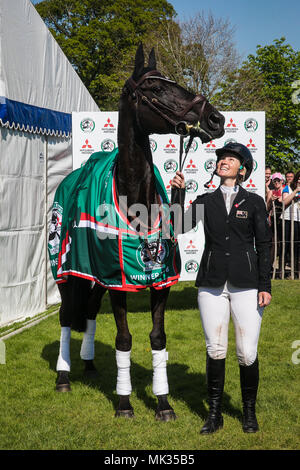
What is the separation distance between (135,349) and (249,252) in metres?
3.11

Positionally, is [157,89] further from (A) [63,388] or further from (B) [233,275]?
(A) [63,388]

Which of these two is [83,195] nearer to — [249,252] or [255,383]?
[249,252]

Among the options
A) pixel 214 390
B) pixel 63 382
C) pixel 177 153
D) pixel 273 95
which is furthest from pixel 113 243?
pixel 273 95

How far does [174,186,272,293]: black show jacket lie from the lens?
3.91 meters

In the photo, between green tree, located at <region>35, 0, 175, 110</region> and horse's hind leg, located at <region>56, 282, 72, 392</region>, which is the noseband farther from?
green tree, located at <region>35, 0, 175, 110</region>

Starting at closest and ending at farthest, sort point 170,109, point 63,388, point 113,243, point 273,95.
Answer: point 170,109, point 113,243, point 63,388, point 273,95

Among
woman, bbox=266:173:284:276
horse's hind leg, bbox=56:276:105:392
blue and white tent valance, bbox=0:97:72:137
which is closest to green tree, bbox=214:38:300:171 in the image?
woman, bbox=266:173:284:276

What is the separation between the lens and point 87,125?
336 inches

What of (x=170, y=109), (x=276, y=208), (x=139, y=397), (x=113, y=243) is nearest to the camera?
(x=170, y=109)

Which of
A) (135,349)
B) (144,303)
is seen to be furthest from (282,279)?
(135,349)

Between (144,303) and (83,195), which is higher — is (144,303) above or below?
below

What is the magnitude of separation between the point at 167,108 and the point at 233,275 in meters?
1.36

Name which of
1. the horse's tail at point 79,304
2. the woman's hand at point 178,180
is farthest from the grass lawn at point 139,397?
the woman's hand at point 178,180

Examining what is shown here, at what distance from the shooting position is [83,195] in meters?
4.79
